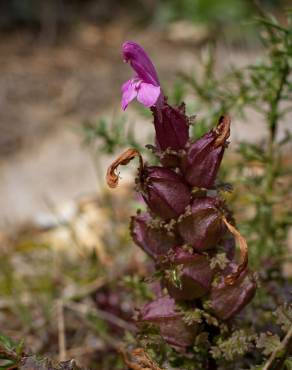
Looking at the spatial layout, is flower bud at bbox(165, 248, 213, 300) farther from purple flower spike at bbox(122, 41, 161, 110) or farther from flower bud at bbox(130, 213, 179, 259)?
purple flower spike at bbox(122, 41, 161, 110)

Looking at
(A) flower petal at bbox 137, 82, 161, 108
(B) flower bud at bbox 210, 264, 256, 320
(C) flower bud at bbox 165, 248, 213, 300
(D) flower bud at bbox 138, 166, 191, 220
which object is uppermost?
(A) flower petal at bbox 137, 82, 161, 108

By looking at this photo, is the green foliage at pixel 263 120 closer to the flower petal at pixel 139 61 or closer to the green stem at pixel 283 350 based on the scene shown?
the flower petal at pixel 139 61

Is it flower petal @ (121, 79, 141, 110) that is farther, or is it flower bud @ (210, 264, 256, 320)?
flower bud @ (210, 264, 256, 320)

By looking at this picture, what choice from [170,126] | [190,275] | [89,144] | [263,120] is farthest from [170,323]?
[89,144]

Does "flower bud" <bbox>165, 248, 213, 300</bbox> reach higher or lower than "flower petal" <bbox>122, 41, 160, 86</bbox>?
lower

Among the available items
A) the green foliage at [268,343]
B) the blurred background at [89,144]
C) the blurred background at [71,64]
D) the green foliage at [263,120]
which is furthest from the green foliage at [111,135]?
the blurred background at [71,64]

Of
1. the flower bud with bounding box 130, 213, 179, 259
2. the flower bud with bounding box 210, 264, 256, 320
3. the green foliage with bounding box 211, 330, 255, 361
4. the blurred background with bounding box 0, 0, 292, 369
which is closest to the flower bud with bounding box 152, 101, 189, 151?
the flower bud with bounding box 130, 213, 179, 259

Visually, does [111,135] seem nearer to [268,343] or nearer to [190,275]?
[190,275]
